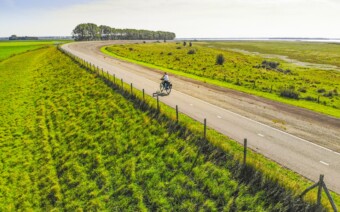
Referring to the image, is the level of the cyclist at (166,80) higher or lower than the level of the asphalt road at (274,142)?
higher

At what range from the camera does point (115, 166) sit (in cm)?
1587

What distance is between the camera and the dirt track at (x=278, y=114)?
16.6 metres

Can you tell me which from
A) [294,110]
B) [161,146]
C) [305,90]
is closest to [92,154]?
[161,146]

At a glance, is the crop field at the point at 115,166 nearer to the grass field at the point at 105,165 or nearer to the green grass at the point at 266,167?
the grass field at the point at 105,165

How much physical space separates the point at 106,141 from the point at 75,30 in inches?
7835

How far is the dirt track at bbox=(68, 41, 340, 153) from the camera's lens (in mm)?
16625

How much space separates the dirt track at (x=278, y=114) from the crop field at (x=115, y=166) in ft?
20.4

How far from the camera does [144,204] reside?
12.3 meters

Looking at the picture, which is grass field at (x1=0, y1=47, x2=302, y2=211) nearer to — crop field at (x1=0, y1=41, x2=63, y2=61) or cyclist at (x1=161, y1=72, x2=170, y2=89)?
cyclist at (x1=161, y1=72, x2=170, y2=89)

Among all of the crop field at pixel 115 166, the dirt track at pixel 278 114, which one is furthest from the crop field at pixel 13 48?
the dirt track at pixel 278 114

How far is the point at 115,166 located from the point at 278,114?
12.8m

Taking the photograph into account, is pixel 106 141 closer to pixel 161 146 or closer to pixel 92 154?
pixel 92 154

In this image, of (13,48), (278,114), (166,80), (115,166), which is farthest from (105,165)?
(13,48)

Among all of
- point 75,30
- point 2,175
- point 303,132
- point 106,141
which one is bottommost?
point 2,175
